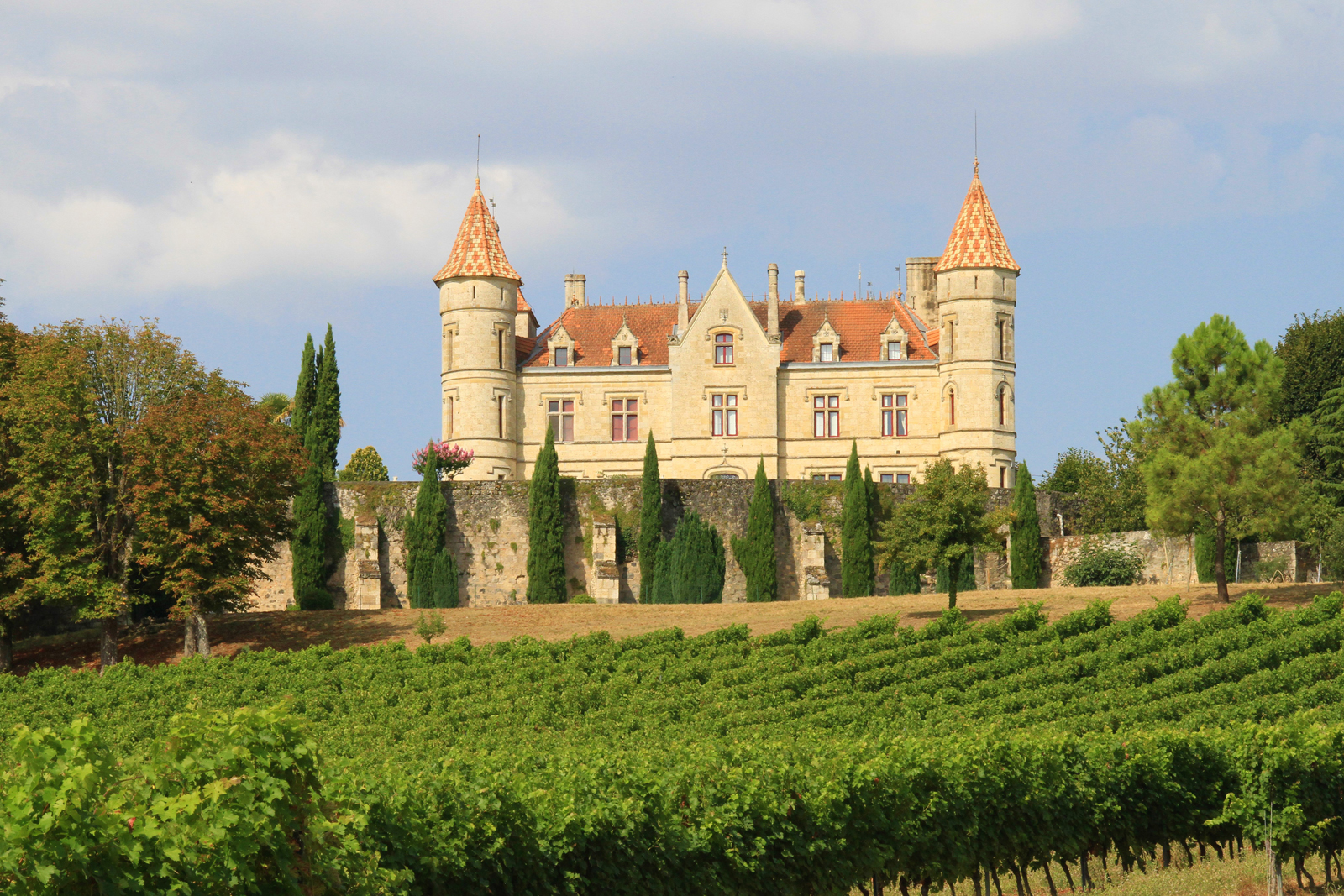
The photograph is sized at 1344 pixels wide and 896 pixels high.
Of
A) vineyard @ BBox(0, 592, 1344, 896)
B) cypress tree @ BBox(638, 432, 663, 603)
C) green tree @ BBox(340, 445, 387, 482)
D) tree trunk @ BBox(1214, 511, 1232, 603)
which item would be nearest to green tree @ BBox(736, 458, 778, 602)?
cypress tree @ BBox(638, 432, 663, 603)

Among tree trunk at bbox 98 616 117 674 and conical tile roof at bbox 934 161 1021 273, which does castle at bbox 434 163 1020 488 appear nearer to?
conical tile roof at bbox 934 161 1021 273

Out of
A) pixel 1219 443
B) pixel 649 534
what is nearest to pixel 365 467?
pixel 649 534

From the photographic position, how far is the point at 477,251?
2041 inches

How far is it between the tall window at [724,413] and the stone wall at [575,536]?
274 inches

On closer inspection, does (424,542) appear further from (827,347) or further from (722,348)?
(827,347)

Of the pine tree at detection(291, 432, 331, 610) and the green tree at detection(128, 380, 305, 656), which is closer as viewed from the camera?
the green tree at detection(128, 380, 305, 656)

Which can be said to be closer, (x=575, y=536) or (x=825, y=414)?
(x=575, y=536)

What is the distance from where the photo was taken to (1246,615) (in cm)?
3134

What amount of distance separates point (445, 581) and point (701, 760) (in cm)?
2931

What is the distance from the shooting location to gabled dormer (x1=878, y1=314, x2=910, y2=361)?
5241cm

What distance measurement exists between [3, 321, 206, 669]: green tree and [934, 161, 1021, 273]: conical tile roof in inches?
1041

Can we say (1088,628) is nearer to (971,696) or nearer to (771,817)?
(971,696)

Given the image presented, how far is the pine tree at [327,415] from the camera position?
45.0 metres

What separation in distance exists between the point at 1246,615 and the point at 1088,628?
10.6 feet
